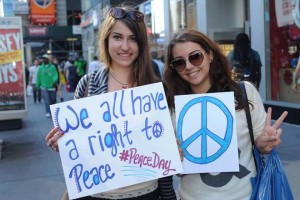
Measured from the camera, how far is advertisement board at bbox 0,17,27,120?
26.0ft

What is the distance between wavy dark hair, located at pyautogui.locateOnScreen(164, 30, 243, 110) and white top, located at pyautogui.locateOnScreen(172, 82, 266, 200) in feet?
0.30

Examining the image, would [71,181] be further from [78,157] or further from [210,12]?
[210,12]

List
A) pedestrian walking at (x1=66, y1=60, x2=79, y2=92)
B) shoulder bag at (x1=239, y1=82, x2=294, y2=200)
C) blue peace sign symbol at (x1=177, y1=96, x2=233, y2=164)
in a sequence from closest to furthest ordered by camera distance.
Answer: shoulder bag at (x1=239, y1=82, x2=294, y2=200) → blue peace sign symbol at (x1=177, y1=96, x2=233, y2=164) → pedestrian walking at (x1=66, y1=60, x2=79, y2=92)

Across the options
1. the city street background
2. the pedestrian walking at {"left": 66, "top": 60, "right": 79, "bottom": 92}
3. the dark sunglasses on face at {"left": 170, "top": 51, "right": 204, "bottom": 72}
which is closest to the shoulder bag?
the dark sunglasses on face at {"left": 170, "top": 51, "right": 204, "bottom": 72}

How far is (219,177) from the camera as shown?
77.5 inches

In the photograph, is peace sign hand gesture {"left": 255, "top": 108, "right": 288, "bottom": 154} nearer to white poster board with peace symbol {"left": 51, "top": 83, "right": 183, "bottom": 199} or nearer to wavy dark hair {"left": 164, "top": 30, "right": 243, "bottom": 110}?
wavy dark hair {"left": 164, "top": 30, "right": 243, "bottom": 110}

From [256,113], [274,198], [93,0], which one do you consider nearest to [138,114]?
[256,113]

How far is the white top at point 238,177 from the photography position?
1.92 metres

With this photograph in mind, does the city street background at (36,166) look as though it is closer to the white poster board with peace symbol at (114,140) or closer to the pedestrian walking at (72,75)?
the white poster board with peace symbol at (114,140)

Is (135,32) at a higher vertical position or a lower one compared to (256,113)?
Result: higher

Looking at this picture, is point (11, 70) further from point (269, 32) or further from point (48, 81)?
point (269, 32)

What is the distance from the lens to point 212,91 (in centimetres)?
210

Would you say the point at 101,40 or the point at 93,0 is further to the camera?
the point at 93,0

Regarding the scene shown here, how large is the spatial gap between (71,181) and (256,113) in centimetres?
97
